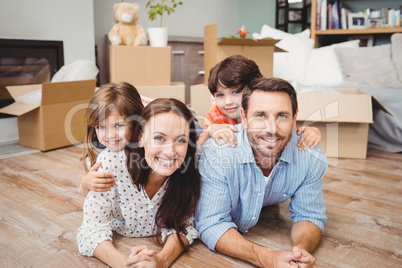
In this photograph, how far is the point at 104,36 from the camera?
3.47 meters

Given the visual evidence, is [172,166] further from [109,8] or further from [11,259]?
[109,8]

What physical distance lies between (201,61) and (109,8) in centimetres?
117

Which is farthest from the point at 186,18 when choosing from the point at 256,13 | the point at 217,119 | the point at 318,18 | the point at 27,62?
the point at 217,119

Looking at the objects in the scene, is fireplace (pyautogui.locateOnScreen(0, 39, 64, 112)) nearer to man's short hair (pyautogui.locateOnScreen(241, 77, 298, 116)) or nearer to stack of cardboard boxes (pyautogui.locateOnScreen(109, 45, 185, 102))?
stack of cardboard boxes (pyautogui.locateOnScreen(109, 45, 185, 102))

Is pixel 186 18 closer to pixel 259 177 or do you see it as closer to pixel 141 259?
pixel 259 177

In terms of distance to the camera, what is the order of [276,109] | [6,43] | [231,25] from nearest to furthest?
[276,109] < [6,43] < [231,25]

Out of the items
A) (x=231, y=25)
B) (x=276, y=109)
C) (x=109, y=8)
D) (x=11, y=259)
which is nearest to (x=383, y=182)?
(x=276, y=109)

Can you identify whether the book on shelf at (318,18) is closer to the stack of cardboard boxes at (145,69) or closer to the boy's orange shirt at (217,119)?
the stack of cardboard boxes at (145,69)

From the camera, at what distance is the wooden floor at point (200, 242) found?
1.15m

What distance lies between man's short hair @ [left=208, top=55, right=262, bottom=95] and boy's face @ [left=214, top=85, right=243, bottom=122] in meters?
0.02

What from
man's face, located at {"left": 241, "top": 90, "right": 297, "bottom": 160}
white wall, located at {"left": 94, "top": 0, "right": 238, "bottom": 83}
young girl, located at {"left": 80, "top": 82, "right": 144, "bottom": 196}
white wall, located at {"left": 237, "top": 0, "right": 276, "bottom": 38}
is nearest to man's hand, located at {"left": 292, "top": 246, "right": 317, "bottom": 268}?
man's face, located at {"left": 241, "top": 90, "right": 297, "bottom": 160}

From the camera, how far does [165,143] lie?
1081 mm

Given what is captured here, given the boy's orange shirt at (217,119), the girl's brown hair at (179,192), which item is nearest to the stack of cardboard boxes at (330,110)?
the boy's orange shirt at (217,119)

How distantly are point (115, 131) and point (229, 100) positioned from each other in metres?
0.52
